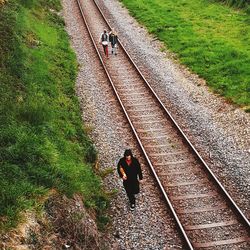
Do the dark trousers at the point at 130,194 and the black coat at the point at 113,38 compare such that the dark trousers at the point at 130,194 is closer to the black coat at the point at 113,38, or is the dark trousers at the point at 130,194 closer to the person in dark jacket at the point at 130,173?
the person in dark jacket at the point at 130,173

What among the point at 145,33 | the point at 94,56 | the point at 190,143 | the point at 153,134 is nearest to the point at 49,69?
the point at 94,56

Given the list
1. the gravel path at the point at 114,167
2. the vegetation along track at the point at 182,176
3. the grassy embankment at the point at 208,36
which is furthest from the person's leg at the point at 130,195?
the grassy embankment at the point at 208,36

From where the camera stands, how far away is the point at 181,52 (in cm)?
2530

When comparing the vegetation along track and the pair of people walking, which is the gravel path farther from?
the pair of people walking

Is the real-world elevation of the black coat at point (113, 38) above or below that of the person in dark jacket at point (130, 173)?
above

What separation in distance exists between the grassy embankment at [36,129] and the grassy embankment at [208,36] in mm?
7107

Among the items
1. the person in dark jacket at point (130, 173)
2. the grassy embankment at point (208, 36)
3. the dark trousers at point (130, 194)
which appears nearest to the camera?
the person in dark jacket at point (130, 173)

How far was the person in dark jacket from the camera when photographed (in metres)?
11.7

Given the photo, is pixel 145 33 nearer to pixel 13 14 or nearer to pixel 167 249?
pixel 13 14

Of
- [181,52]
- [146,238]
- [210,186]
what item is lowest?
[146,238]

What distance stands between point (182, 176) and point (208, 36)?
16284 millimetres

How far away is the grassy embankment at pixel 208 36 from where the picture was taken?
2083 centimetres

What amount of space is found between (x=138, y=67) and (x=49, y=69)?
→ 5.31 m

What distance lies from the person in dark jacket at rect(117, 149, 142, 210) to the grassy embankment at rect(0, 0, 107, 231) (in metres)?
0.84
